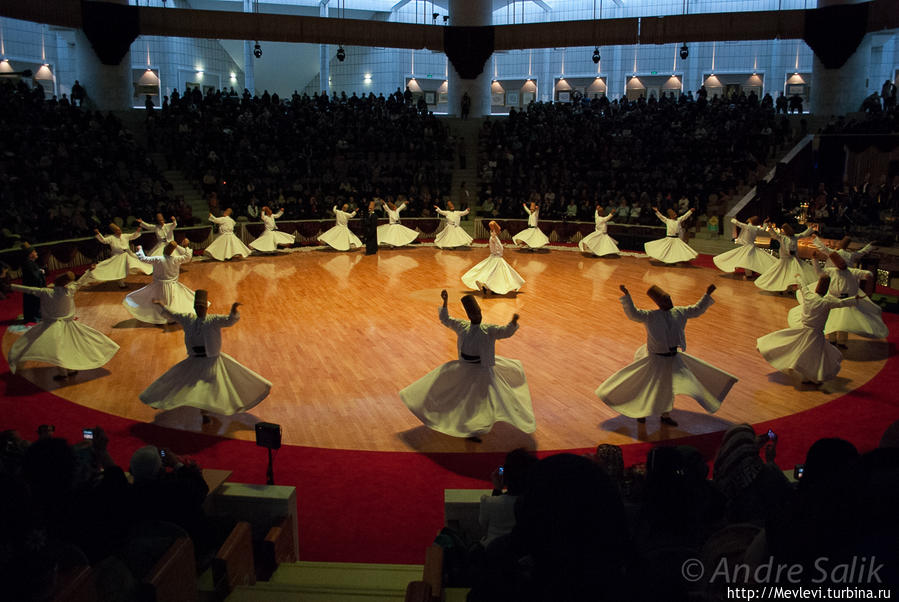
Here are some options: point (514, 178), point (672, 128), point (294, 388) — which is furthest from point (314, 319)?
point (672, 128)

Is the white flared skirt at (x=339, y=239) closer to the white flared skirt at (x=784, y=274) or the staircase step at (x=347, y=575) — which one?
the white flared skirt at (x=784, y=274)

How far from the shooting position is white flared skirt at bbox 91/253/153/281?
14.1 m

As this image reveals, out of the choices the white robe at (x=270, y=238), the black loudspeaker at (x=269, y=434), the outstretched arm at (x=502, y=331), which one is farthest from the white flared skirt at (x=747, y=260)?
the black loudspeaker at (x=269, y=434)

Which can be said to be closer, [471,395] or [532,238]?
[471,395]

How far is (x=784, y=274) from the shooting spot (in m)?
13.8

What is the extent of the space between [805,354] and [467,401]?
14.6 feet

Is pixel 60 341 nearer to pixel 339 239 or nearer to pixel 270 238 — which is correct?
pixel 270 238

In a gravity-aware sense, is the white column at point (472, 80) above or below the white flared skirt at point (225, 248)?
above

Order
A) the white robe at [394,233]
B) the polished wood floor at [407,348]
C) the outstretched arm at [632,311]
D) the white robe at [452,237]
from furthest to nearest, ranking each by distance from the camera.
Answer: the white robe at [394,233], the white robe at [452,237], the polished wood floor at [407,348], the outstretched arm at [632,311]

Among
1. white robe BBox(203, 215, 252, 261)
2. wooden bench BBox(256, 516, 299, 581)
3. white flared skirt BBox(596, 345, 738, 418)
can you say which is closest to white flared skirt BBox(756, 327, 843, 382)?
white flared skirt BBox(596, 345, 738, 418)

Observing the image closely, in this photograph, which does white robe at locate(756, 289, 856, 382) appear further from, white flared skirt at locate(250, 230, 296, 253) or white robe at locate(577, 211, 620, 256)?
white flared skirt at locate(250, 230, 296, 253)

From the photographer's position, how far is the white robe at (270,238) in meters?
18.9

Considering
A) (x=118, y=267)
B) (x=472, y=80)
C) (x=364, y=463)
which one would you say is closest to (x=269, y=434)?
(x=364, y=463)

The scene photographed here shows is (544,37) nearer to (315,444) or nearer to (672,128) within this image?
(672,128)
